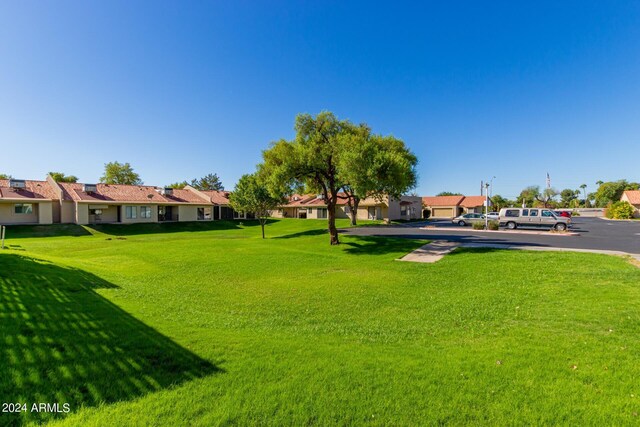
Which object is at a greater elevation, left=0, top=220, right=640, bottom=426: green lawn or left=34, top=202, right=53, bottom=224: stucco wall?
left=34, top=202, right=53, bottom=224: stucco wall

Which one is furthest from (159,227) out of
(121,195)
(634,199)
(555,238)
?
(634,199)

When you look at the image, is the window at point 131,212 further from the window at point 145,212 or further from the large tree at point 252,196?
the large tree at point 252,196

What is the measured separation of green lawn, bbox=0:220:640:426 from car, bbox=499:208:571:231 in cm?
1878

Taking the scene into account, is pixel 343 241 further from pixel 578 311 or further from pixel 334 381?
pixel 334 381

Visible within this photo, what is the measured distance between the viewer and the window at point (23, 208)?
31.4 metres

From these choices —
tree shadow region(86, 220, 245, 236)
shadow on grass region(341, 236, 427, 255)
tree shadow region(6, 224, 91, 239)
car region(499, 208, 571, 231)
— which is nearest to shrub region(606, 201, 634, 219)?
car region(499, 208, 571, 231)

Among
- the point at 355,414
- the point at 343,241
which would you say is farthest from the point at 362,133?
the point at 355,414

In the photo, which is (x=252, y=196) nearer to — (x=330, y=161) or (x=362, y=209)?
(x=330, y=161)

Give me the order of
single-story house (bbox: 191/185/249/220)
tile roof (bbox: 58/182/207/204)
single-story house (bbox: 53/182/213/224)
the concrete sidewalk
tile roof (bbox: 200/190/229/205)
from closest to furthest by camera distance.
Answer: the concrete sidewalk < single-story house (bbox: 53/182/213/224) < tile roof (bbox: 58/182/207/204) < single-story house (bbox: 191/185/249/220) < tile roof (bbox: 200/190/229/205)

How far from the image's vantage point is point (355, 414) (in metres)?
3.14

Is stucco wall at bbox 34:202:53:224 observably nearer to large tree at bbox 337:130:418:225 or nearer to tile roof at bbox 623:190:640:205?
large tree at bbox 337:130:418:225

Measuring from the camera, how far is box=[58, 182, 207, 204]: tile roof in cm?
3478

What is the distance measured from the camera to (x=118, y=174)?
64312 millimetres

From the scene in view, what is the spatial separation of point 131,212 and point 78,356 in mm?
38303
